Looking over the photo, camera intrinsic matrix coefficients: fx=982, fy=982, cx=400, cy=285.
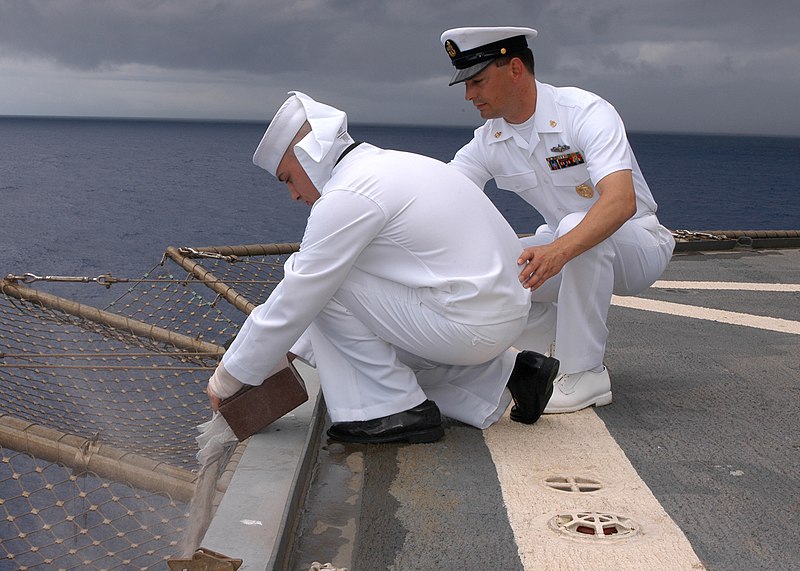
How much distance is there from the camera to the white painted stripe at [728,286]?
672 cm

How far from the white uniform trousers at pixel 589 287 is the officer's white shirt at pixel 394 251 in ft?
1.21

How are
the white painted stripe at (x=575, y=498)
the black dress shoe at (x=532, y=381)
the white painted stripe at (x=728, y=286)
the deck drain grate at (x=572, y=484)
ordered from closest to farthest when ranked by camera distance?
1. the white painted stripe at (x=575, y=498)
2. the deck drain grate at (x=572, y=484)
3. the black dress shoe at (x=532, y=381)
4. the white painted stripe at (x=728, y=286)

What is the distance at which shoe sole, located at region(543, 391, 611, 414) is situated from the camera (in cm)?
380

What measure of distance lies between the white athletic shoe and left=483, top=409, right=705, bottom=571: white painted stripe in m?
0.04

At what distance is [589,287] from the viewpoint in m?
Answer: 3.69

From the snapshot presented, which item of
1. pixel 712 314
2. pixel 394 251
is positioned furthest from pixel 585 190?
pixel 712 314

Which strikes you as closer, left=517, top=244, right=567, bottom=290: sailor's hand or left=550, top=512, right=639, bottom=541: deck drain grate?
left=550, top=512, right=639, bottom=541: deck drain grate

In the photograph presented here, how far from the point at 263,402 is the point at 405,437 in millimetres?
506

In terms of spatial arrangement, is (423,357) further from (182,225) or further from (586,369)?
(182,225)

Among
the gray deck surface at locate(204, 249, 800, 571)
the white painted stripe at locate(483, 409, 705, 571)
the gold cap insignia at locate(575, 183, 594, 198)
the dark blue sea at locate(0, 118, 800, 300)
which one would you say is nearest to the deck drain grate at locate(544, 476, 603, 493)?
the white painted stripe at locate(483, 409, 705, 571)

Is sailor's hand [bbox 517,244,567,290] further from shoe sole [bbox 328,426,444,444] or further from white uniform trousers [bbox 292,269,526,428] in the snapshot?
shoe sole [bbox 328,426,444,444]

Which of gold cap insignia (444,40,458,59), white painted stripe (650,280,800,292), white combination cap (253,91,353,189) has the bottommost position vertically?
white painted stripe (650,280,800,292)

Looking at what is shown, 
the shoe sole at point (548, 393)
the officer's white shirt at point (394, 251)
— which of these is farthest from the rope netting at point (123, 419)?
the shoe sole at point (548, 393)

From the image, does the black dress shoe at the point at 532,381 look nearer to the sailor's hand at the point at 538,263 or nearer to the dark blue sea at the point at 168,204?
the sailor's hand at the point at 538,263
